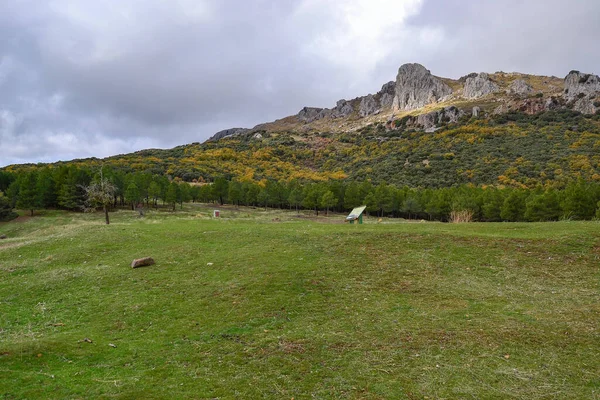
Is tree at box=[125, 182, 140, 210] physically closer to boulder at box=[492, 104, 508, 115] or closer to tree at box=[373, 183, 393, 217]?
tree at box=[373, 183, 393, 217]

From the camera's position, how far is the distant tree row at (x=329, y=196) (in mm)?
52250

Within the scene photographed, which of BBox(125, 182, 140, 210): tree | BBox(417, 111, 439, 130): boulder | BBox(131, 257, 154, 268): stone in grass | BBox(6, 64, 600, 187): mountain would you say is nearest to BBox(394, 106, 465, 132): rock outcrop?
BBox(417, 111, 439, 130): boulder

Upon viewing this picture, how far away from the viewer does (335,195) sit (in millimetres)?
83375

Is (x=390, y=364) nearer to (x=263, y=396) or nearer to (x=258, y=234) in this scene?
(x=263, y=396)

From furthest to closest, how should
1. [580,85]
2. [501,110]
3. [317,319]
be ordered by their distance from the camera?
1. [580,85]
2. [501,110]
3. [317,319]

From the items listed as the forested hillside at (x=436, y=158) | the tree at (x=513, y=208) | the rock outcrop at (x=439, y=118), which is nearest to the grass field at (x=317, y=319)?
the tree at (x=513, y=208)

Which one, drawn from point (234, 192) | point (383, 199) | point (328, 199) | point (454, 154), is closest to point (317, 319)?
point (328, 199)

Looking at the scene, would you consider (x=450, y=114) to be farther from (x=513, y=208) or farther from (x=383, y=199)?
(x=513, y=208)

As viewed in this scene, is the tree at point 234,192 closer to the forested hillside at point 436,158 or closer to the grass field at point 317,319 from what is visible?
the forested hillside at point 436,158

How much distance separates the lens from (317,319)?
12.4 m

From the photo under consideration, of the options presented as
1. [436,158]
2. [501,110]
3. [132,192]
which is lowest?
[132,192]

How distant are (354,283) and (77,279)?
14.9m

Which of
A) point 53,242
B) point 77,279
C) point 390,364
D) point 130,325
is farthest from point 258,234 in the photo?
point 390,364

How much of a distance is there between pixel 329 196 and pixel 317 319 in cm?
6374
